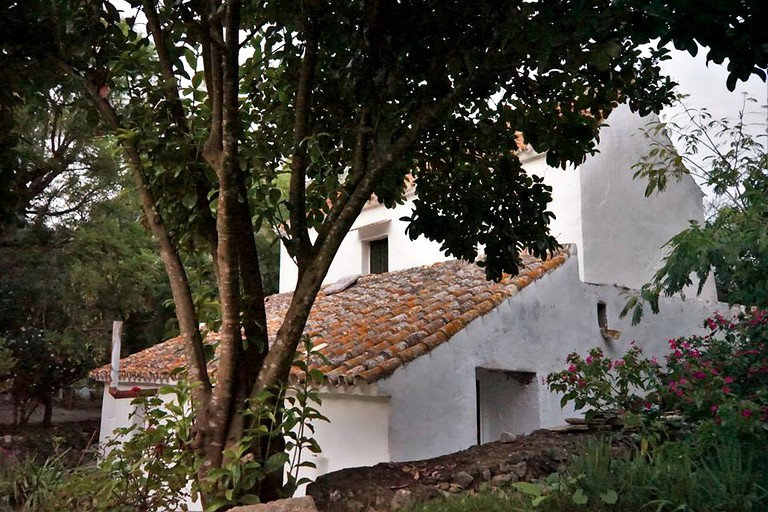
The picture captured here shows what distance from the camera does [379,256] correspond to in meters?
13.3

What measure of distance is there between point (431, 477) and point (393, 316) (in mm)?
3590

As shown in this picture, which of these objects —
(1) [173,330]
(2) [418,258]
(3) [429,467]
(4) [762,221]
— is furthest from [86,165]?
(4) [762,221]

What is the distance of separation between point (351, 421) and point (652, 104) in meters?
4.35

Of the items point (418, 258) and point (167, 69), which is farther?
point (418, 258)

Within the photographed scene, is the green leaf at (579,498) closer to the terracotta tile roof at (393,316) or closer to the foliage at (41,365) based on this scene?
the terracotta tile roof at (393,316)

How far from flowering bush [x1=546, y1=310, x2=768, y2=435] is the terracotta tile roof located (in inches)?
61.8

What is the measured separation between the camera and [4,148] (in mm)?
4785

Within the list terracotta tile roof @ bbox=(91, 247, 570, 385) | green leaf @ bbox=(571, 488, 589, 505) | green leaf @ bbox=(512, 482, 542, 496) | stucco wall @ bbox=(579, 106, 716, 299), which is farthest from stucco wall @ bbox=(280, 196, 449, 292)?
green leaf @ bbox=(571, 488, 589, 505)

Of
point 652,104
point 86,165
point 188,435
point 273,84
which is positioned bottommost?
point 188,435

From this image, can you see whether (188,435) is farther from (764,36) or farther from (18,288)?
(18,288)

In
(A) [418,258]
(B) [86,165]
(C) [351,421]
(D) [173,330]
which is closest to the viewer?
(D) [173,330]

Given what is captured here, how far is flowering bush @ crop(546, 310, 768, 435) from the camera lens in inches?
190

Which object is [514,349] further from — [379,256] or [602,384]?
[379,256]

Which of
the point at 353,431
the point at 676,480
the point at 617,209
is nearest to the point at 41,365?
the point at 353,431
